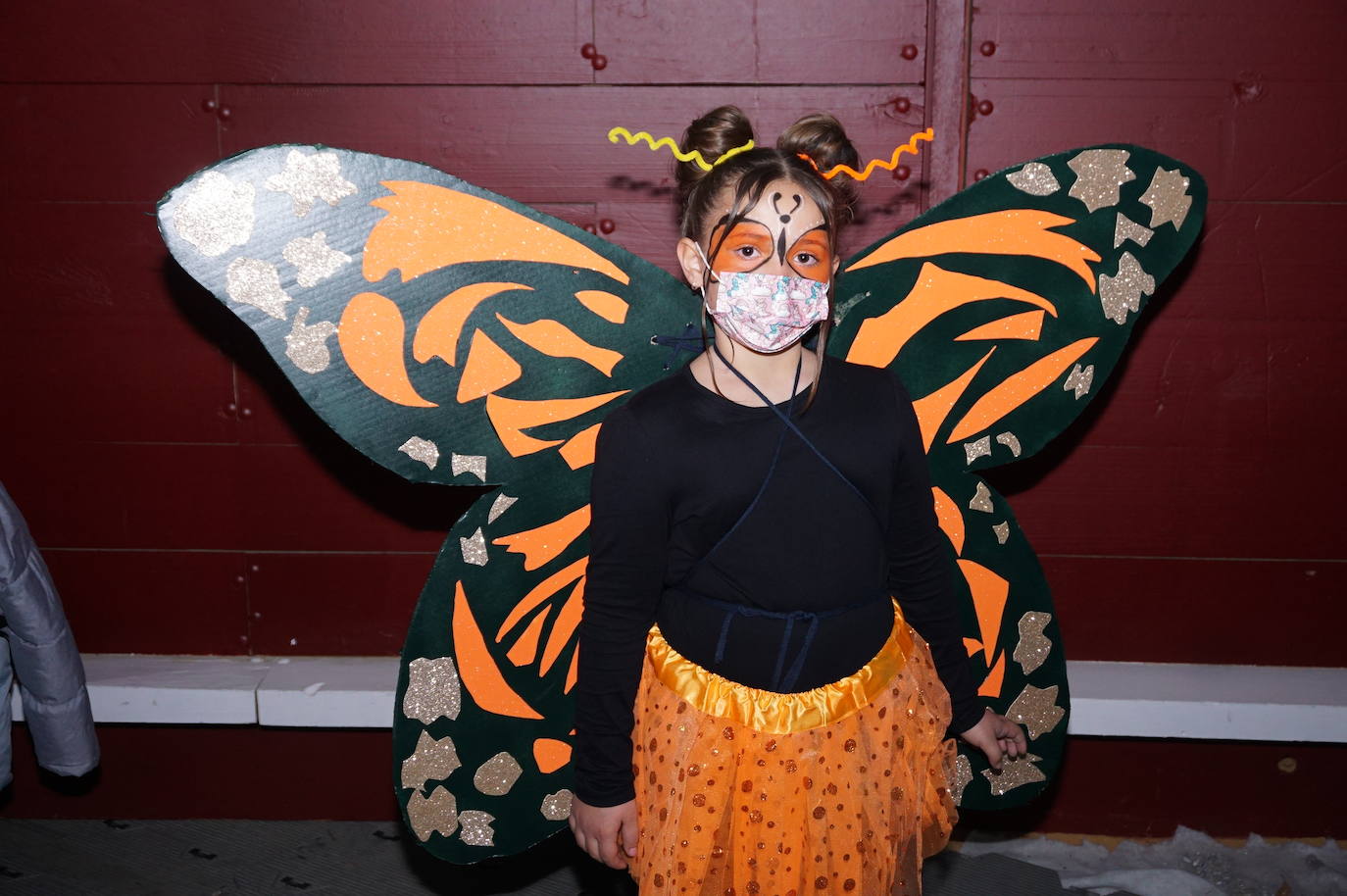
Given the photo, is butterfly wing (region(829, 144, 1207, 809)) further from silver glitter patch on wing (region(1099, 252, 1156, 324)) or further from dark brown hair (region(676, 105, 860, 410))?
dark brown hair (region(676, 105, 860, 410))

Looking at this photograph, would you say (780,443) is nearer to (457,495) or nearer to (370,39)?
(457,495)

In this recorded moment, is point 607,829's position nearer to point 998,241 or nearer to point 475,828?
point 475,828

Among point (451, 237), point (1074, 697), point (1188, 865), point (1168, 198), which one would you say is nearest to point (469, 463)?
point (451, 237)

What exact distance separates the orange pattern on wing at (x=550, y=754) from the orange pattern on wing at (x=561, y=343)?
0.51 m

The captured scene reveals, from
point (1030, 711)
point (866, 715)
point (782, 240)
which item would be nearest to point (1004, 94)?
point (782, 240)

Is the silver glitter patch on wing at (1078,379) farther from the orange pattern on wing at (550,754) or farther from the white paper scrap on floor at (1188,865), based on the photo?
the white paper scrap on floor at (1188,865)

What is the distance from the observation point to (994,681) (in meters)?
1.41

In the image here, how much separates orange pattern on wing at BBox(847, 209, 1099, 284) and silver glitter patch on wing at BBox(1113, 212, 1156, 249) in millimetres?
33

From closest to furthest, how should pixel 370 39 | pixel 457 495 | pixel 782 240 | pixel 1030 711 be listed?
pixel 782 240, pixel 1030 711, pixel 370 39, pixel 457 495

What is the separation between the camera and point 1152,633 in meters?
2.04

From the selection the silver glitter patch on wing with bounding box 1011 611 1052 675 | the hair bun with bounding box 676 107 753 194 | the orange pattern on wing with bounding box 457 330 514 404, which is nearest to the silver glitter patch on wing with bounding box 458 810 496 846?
the orange pattern on wing with bounding box 457 330 514 404

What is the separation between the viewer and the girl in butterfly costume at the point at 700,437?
1.12m

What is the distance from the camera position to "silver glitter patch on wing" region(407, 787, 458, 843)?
1.29 m

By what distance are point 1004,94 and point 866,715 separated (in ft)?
4.04
